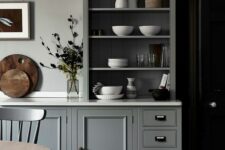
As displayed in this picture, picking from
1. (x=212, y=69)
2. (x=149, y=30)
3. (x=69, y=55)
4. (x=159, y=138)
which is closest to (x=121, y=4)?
(x=149, y=30)

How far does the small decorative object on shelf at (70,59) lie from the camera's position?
3.89 m

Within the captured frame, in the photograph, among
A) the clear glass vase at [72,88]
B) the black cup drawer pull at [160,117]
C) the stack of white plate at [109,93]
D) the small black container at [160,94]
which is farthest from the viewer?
the clear glass vase at [72,88]

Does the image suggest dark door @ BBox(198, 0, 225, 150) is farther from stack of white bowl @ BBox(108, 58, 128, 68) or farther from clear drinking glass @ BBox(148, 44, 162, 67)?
stack of white bowl @ BBox(108, 58, 128, 68)

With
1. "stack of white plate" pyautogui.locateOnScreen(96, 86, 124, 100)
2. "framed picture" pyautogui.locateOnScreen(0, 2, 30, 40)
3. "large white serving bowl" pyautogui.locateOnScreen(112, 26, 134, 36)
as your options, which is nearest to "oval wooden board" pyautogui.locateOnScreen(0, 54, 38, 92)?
"framed picture" pyautogui.locateOnScreen(0, 2, 30, 40)

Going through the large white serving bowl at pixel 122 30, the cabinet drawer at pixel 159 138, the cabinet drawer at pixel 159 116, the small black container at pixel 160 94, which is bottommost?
the cabinet drawer at pixel 159 138

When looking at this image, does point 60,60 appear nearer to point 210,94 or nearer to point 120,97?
point 120,97

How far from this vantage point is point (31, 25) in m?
3.97

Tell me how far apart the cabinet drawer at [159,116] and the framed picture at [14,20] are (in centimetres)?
146

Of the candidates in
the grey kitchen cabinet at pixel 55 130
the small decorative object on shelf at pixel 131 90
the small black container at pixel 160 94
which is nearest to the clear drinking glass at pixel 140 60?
the small decorative object on shelf at pixel 131 90

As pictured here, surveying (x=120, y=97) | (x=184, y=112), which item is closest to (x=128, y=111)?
(x=120, y=97)

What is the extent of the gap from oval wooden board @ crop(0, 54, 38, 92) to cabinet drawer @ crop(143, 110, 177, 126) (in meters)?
1.23

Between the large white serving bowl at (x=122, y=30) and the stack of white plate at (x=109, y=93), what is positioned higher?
the large white serving bowl at (x=122, y=30)

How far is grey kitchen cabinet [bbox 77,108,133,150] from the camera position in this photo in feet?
11.2

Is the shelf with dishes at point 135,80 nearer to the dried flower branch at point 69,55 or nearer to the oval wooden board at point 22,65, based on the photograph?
the dried flower branch at point 69,55
